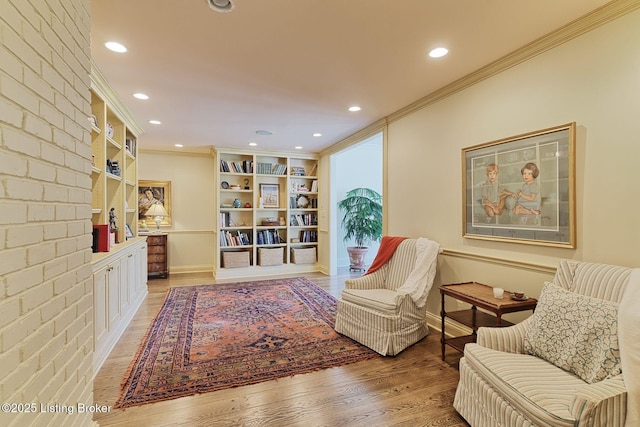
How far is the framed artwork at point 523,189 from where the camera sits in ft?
6.87

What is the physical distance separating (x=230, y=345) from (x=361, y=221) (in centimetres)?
381

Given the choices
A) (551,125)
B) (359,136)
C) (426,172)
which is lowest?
(426,172)

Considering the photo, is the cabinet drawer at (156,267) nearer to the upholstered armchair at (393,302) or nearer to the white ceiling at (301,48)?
the white ceiling at (301,48)

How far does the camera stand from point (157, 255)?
5504 mm

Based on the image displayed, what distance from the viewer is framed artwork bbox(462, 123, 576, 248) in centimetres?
209

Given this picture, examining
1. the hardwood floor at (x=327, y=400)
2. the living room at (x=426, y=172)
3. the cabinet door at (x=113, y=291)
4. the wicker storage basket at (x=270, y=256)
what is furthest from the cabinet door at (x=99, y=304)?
the wicker storage basket at (x=270, y=256)

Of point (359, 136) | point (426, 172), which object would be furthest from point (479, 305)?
point (359, 136)

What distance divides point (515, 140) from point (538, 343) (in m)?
1.50

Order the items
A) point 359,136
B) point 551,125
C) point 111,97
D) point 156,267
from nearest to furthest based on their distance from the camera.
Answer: point 551,125 < point 111,97 < point 359,136 < point 156,267

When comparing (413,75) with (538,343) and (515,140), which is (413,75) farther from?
(538,343)

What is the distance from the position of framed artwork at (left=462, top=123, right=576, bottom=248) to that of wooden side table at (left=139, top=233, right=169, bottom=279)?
4.97 meters

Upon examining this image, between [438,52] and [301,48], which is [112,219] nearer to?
[301,48]

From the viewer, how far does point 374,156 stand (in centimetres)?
711

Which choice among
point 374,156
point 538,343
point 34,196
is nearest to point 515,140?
point 538,343
